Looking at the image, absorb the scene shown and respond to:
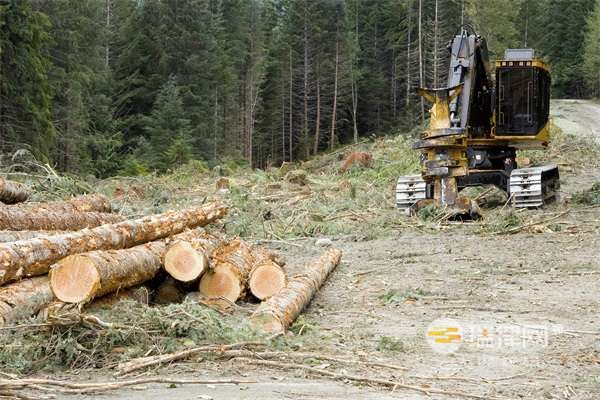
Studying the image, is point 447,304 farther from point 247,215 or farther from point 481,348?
point 247,215

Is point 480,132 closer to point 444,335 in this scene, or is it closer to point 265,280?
point 265,280

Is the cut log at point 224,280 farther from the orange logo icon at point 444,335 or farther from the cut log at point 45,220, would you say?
the cut log at point 45,220

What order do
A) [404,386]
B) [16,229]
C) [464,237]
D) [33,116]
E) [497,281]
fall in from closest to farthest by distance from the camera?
[404,386] → [497,281] → [16,229] → [464,237] → [33,116]

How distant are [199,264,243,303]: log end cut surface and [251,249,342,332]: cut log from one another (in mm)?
518

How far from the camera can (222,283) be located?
7.96m

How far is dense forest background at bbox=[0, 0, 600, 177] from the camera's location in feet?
108

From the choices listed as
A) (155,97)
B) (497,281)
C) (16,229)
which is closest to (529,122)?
(497,281)

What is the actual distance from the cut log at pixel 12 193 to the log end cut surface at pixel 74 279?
24.7 ft

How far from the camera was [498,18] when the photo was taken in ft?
181

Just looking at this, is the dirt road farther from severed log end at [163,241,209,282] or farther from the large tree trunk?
Answer: the large tree trunk

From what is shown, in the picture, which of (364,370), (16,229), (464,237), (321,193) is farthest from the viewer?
(321,193)

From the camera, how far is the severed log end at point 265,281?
8062 millimetres

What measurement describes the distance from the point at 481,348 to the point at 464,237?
6723 millimetres

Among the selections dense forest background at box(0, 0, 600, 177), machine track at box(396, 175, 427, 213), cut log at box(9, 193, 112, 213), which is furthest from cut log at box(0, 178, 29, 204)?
dense forest background at box(0, 0, 600, 177)
